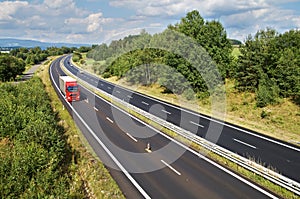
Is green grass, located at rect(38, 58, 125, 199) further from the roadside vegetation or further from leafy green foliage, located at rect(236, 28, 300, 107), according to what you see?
leafy green foliage, located at rect(236, 28, 300, 107)

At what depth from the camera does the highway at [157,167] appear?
619 inches

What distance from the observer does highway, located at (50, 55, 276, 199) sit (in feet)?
51.6

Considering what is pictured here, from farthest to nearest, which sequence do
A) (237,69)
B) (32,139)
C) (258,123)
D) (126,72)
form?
(126,72)
(237,69)
(258,123)
(32,139)

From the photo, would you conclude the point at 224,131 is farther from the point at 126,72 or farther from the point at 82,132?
the point at 126,72

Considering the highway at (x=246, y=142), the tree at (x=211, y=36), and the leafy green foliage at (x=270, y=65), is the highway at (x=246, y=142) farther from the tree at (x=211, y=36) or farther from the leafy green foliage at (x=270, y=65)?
the tree at (x=211, y=36)

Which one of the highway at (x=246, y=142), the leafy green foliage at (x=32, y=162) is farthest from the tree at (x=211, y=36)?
the leafy green foliage at (x=32, y=162)

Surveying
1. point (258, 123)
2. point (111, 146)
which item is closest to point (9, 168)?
point (111, 146)

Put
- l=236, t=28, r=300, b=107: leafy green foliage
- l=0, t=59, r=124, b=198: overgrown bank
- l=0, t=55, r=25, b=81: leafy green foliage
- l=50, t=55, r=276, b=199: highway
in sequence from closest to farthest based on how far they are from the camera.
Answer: l=0, t=59, r=124, b=198: overgrown bank < l=50, t=55, r=276, b=199: highway < l=236, t=28, r=300, b=107: leafy green foliage < l=0, t=55, r=25, b=81: leafy green foliage

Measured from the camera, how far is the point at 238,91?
4366cm

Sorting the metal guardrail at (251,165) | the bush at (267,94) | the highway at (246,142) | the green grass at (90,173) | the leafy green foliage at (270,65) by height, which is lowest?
the green grass at (90,173)

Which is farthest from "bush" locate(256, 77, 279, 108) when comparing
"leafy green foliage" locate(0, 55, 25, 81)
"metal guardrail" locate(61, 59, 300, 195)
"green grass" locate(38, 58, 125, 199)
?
"leafy green foliage" locate(0, 55, 25, 81)

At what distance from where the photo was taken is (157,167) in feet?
63.2

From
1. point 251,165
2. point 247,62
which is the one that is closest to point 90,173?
point 251,165

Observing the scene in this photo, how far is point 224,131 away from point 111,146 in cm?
1231
